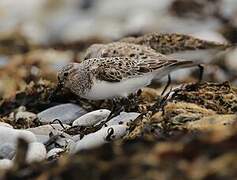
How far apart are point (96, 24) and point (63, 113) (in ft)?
22.6

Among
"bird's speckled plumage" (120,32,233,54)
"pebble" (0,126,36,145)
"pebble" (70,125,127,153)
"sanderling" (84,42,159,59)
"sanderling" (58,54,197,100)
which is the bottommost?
"bird's speckled plumage" (120,32,233,54)

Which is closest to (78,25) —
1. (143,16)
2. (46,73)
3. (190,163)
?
(143,16)

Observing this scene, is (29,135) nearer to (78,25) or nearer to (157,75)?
(157,75)

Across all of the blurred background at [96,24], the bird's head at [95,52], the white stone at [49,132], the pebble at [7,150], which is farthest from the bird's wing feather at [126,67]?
the blurred background at [96,24]

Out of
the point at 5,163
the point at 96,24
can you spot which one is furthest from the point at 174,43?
the point at 96,24

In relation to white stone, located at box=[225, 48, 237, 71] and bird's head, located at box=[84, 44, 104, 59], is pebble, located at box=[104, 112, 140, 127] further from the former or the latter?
white stone, located at box=[225, 48, 237, 71]

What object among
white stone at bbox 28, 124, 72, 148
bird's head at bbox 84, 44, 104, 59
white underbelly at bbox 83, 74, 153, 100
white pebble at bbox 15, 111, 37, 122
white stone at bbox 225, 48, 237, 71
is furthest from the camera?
white stone at bbox 225, 48, 237, 71

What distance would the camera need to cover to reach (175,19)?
12.2 metres

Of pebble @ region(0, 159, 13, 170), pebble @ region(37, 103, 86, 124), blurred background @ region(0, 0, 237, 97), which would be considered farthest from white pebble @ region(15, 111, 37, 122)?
blurred background @ region(0, 0, 237, 97)

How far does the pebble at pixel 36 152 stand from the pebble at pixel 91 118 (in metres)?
0.94

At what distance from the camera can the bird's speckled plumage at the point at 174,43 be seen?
305 inches

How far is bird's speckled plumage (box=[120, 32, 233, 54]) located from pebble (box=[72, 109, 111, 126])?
8.01 ft

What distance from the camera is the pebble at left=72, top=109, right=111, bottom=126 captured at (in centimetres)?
537

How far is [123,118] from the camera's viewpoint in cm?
526
